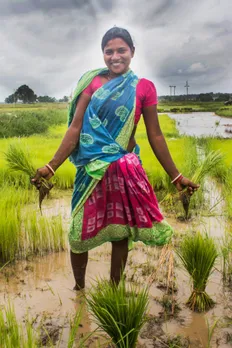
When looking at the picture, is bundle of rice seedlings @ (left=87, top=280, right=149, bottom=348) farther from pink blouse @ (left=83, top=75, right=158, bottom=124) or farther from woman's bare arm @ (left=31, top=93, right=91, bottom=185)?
pink blouse @ (left=83, top=75, right=158, bottom=124)

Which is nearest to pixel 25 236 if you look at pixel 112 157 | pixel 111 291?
pixel 112 157

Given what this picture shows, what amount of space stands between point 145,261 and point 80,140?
119 cm

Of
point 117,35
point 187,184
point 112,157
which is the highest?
point 117,35

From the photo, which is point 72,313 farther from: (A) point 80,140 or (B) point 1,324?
(A) point 80,140

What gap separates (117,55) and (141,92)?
0.78 ft

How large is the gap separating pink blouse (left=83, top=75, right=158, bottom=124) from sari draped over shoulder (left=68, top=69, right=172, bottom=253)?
0.09 ft

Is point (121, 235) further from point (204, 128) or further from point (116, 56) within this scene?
point (204, 128)

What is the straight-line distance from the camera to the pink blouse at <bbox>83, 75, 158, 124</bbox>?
7.36 feet

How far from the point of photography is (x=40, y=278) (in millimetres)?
2746

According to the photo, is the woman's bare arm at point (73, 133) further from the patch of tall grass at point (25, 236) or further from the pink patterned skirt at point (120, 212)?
the patch of tall grass at point (25, 236)

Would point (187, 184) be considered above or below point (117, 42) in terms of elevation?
below

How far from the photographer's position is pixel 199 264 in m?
2.29

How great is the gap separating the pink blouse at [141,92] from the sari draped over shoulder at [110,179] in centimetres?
3

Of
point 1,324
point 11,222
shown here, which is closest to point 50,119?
point 11,222
